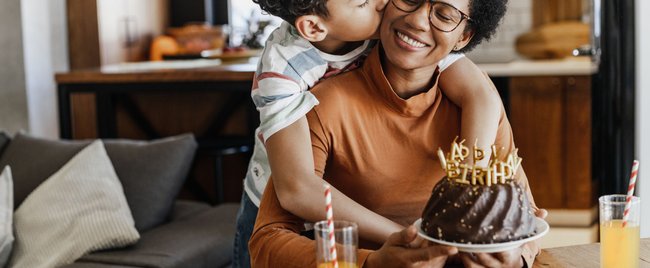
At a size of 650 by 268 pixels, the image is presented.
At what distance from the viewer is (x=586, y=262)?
63.3 inches

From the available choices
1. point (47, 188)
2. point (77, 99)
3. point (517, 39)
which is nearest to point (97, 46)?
point (77, 99)

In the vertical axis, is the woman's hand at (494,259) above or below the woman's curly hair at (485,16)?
below

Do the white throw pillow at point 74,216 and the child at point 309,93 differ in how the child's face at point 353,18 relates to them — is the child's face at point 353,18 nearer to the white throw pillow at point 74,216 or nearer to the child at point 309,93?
the child at point 309,93

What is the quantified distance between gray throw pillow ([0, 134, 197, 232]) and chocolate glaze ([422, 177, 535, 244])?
186 cm

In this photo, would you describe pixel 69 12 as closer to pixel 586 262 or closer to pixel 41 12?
pixel 41 12

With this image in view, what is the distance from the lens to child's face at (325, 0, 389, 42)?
1.51 metres

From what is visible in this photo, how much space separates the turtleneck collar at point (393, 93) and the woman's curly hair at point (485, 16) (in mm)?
107

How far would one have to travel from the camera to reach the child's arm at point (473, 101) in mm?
1557

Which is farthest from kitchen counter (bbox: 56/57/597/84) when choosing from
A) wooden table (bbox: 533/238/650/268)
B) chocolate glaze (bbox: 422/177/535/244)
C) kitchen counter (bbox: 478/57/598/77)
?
chocolate glaze (bbox: 422/177/535/244)

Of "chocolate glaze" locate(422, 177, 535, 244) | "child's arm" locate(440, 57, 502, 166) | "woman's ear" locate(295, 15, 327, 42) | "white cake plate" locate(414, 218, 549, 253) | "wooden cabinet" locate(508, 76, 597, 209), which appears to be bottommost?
"wooden cabinet" locate(508, 76, 597, 209)

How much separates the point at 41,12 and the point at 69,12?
0.46 meters

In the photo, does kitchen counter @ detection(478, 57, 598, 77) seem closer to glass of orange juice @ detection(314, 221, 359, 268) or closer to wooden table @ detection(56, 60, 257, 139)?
wooden table @ detection(56, 60, 257, 139)

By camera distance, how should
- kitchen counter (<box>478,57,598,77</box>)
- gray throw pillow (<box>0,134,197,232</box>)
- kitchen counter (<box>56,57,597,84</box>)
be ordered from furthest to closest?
kitchen counter (<box>478,57,598,77</box>) → kitchen counter (<box>56,57,597,84</box>) → gray throw pillow (<box>0,134,197,232</box>)

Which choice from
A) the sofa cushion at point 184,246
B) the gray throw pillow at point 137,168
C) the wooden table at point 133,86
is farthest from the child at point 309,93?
the wooden table at point 133,86
